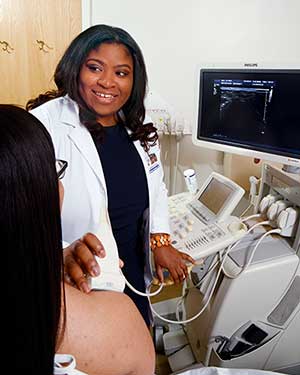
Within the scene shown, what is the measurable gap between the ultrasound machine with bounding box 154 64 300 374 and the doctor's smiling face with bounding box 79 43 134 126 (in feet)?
1.26

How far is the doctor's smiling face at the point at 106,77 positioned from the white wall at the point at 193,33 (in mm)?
826

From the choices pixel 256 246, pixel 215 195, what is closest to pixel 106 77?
pixel 215 195

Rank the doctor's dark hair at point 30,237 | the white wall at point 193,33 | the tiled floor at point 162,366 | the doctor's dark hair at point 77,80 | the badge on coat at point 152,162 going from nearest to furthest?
the doctor's dark hair at point 30,237
the doctor's dark hair at point 77,80
the badge on coat at point 152,162
the tiled floor at point 162,366
the white wall at point 193,33

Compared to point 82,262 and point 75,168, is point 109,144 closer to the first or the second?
point 75,168

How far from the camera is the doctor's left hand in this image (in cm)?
122

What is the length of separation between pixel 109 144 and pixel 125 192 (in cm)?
18

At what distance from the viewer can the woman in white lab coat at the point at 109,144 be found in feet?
3.88

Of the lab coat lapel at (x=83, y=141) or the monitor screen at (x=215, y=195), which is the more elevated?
the lab coat lapel at (x=83, y=141)

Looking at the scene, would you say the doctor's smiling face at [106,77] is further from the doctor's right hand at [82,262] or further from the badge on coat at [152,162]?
the doctor's right hand at [82,262]

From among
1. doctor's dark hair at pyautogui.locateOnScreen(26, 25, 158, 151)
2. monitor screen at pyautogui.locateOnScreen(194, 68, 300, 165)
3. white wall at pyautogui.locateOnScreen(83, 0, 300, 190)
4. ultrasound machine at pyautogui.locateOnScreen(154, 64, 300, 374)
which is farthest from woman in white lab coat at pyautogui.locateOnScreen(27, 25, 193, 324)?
white wall at pyautogui.locateOnScreen(83, 0, 300, 190)

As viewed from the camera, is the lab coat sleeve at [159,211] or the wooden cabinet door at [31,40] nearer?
the lab coat sleeve at [159,211]

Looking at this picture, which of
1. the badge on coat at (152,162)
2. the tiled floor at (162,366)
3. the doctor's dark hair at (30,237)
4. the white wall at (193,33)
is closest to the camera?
the doctor's dark hair at (30,237)

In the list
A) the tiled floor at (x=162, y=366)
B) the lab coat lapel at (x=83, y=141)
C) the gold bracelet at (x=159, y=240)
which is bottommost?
the tiled floor at (x=162, y=366)

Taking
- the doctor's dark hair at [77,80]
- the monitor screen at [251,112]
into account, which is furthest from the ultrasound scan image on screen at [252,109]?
the doctor's dark hair at [77,80]
